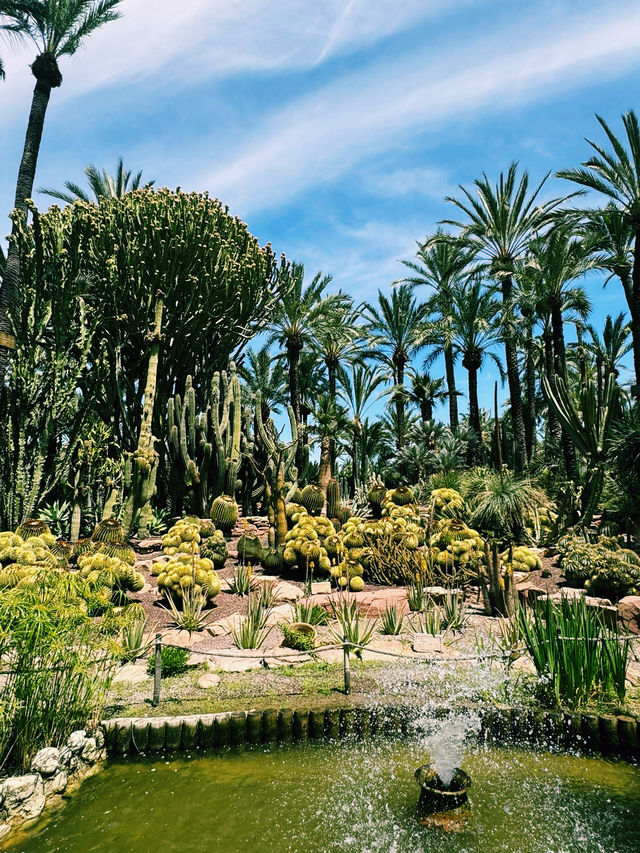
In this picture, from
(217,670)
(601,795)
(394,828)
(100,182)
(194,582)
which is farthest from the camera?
(100,182)

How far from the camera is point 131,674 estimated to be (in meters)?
5.89

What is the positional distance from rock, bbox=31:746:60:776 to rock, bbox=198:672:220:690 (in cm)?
163

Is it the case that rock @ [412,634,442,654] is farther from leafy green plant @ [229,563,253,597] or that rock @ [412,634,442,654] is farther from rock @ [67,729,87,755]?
rock @ [67,729,87,755]

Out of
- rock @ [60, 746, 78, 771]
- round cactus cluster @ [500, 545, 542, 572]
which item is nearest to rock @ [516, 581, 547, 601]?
round cactus cluster @ [500, 545, 542, 572]

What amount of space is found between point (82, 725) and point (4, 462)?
7.58 m

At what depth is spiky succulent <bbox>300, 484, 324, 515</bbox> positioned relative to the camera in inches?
500

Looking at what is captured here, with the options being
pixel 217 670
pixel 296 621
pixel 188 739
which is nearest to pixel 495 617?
pixel 296 621

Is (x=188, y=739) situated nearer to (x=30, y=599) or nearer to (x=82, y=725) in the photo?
(x=82, y=725)

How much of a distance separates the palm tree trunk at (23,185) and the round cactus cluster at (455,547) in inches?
353

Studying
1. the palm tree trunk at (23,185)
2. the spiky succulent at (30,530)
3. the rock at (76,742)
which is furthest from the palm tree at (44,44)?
the rock at (76,742)

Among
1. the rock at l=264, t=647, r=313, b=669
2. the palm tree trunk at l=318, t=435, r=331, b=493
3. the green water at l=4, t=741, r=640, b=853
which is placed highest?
the palm tree trunk at l=318, t=435, r=331, b=493

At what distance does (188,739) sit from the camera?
462 cm

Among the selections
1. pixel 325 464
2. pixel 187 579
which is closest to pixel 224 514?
pixel 325 464

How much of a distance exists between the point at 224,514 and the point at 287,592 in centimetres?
363
